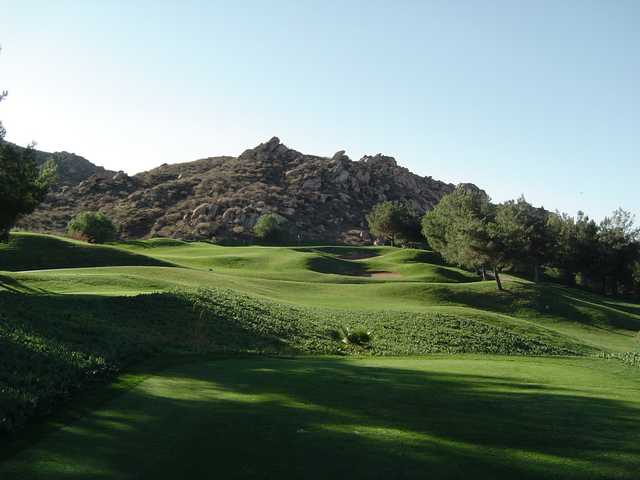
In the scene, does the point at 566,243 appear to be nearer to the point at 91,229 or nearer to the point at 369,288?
the point at 369,288

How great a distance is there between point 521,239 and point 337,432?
180ft

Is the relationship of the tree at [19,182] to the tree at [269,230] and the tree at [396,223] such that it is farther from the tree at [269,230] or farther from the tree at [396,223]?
the tree at [396,223]

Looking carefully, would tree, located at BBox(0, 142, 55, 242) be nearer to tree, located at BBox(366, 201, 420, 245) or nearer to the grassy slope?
the grassy slope

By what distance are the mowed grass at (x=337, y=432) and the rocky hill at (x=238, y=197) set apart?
106128 millimetres

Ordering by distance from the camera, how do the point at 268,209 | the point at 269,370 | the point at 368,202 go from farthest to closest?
the point at 368,202
the point at 268,209
the point at 269,370

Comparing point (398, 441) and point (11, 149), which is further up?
point (11, 149)

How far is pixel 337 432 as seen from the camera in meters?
9.25

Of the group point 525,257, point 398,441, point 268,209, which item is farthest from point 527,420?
point 268,209

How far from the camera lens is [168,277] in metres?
42.5

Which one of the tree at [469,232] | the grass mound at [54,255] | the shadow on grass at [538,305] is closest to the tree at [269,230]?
the tree at [469,232]

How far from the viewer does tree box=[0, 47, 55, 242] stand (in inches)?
1318

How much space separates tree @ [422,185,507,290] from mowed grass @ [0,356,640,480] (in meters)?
46.3

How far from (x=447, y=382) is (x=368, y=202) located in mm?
151737

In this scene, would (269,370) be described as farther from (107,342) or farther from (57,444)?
(57,444)
